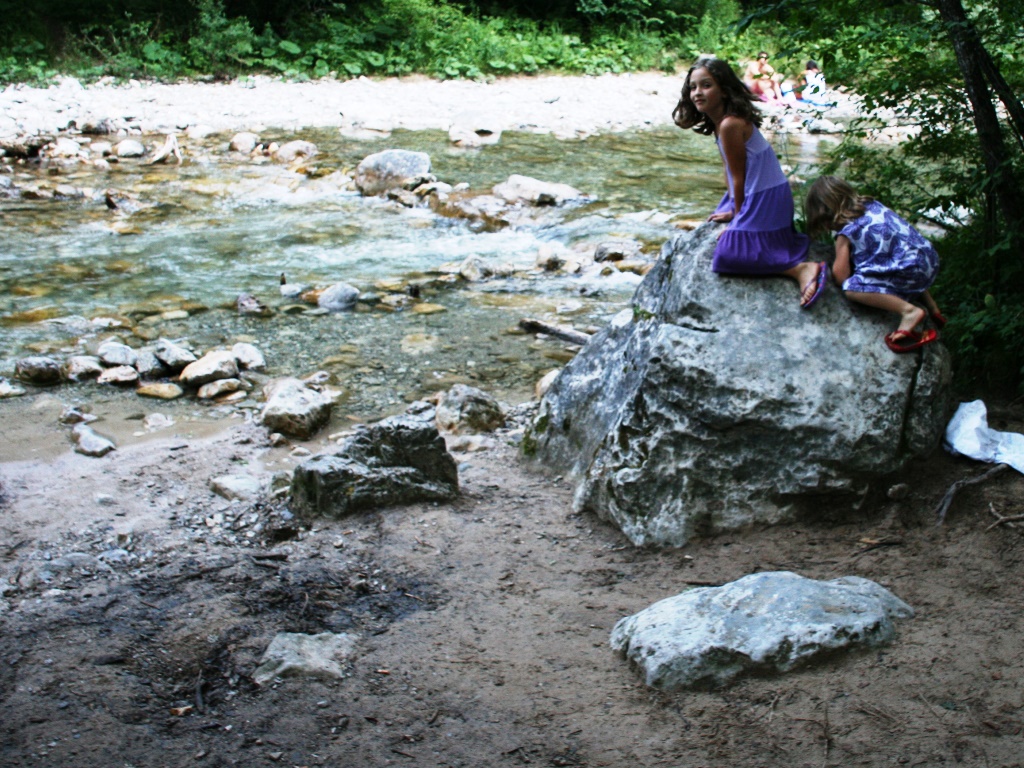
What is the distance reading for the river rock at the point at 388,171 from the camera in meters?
13.0

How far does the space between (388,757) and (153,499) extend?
256 cm

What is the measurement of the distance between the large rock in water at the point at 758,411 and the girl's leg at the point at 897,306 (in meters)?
0.06

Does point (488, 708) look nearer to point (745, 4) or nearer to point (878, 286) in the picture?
point (878, 286)

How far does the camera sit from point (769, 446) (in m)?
3.80

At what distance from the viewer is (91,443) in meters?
5.58

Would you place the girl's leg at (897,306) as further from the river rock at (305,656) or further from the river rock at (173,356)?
the river rock at (173,356)

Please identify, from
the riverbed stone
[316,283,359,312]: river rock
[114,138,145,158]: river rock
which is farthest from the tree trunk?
[114,138,145,158]: river rock

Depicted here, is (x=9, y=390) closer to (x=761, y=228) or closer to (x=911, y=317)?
(x=761, y=228)

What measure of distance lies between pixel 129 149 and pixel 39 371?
30.0ft

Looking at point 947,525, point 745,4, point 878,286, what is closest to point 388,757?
point 947,525

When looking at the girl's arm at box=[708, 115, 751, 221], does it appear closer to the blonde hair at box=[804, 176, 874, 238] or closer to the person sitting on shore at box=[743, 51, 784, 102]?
the blonde hair at box=[804, 176, 874, 238]

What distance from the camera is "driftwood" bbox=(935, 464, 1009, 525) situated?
3.68m

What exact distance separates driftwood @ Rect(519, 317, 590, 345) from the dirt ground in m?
2.98

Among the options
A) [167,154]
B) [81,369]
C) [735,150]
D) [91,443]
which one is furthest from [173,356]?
[167,154]
